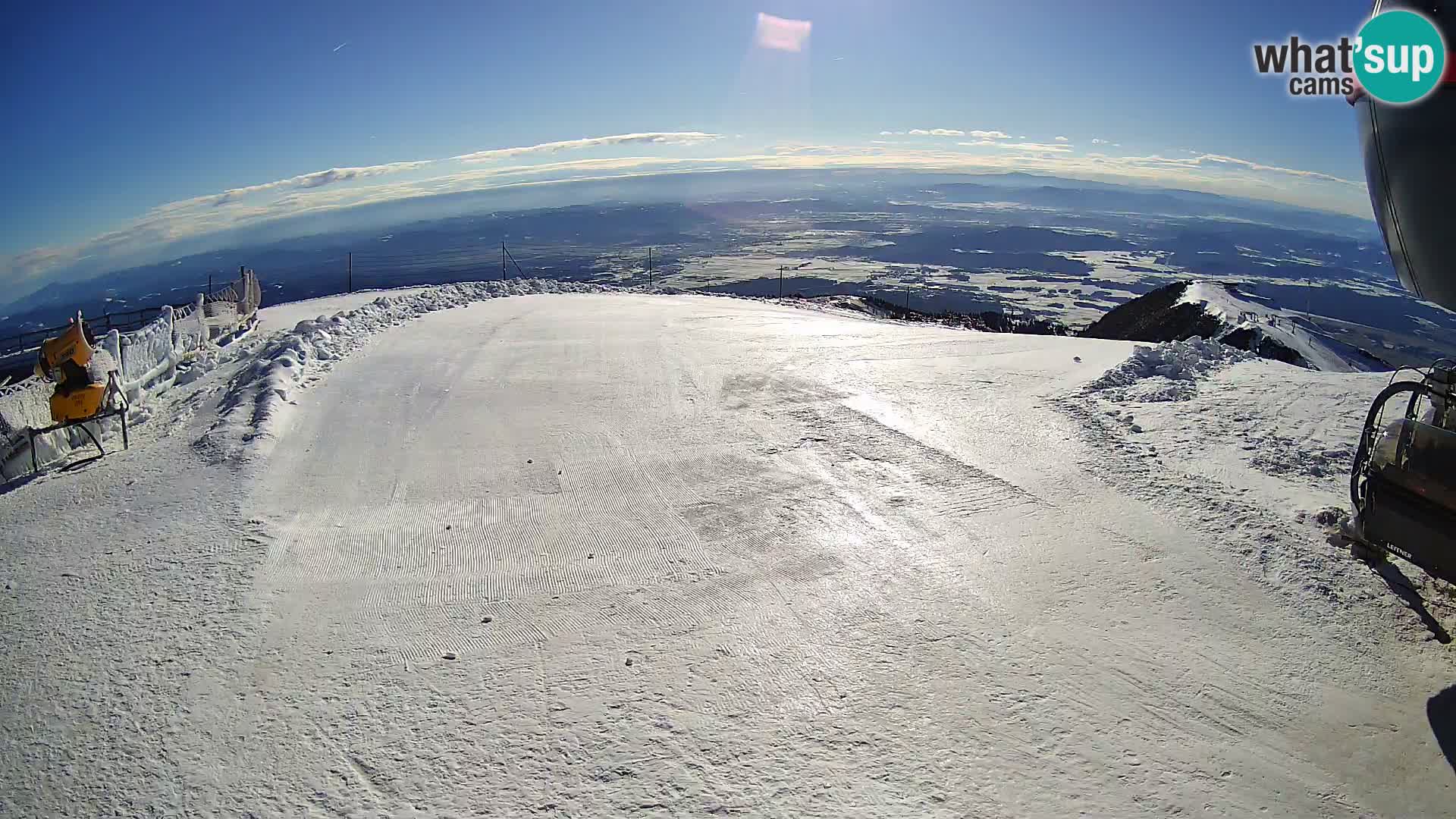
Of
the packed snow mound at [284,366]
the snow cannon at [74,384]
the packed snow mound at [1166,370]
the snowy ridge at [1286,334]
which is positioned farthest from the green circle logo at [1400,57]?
the snowy ridge at [1286,334]

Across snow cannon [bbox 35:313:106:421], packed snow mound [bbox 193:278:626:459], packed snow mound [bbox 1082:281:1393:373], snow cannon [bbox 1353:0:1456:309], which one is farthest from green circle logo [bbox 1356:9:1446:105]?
snow cannon [bbox 35:313:106:421]

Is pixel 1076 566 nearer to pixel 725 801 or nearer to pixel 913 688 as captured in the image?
pixel 913 688

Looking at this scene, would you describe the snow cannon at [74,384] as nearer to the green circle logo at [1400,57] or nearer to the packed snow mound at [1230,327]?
the green circle logo at [1400,57]

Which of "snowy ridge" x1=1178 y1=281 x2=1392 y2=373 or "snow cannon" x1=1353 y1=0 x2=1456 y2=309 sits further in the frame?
"snowy ridge" x1=1178 y1=281 x2=1392 y2=373

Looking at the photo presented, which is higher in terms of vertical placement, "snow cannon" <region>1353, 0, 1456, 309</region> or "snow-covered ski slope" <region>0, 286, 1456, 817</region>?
"snow cannon" <region>1353, 0, 1456, 309</region>

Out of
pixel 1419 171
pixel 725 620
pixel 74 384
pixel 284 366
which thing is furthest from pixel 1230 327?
pixel 74 384

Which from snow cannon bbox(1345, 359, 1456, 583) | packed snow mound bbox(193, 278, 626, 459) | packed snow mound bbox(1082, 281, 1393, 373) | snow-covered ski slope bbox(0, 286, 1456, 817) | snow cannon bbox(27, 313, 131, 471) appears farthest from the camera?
packed snow mound bbox(1082, 281, 1393, 373)

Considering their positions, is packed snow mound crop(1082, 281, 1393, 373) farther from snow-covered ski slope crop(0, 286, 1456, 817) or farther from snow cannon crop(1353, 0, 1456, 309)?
snow cannon crop(1353, 0, 1456, 309)
